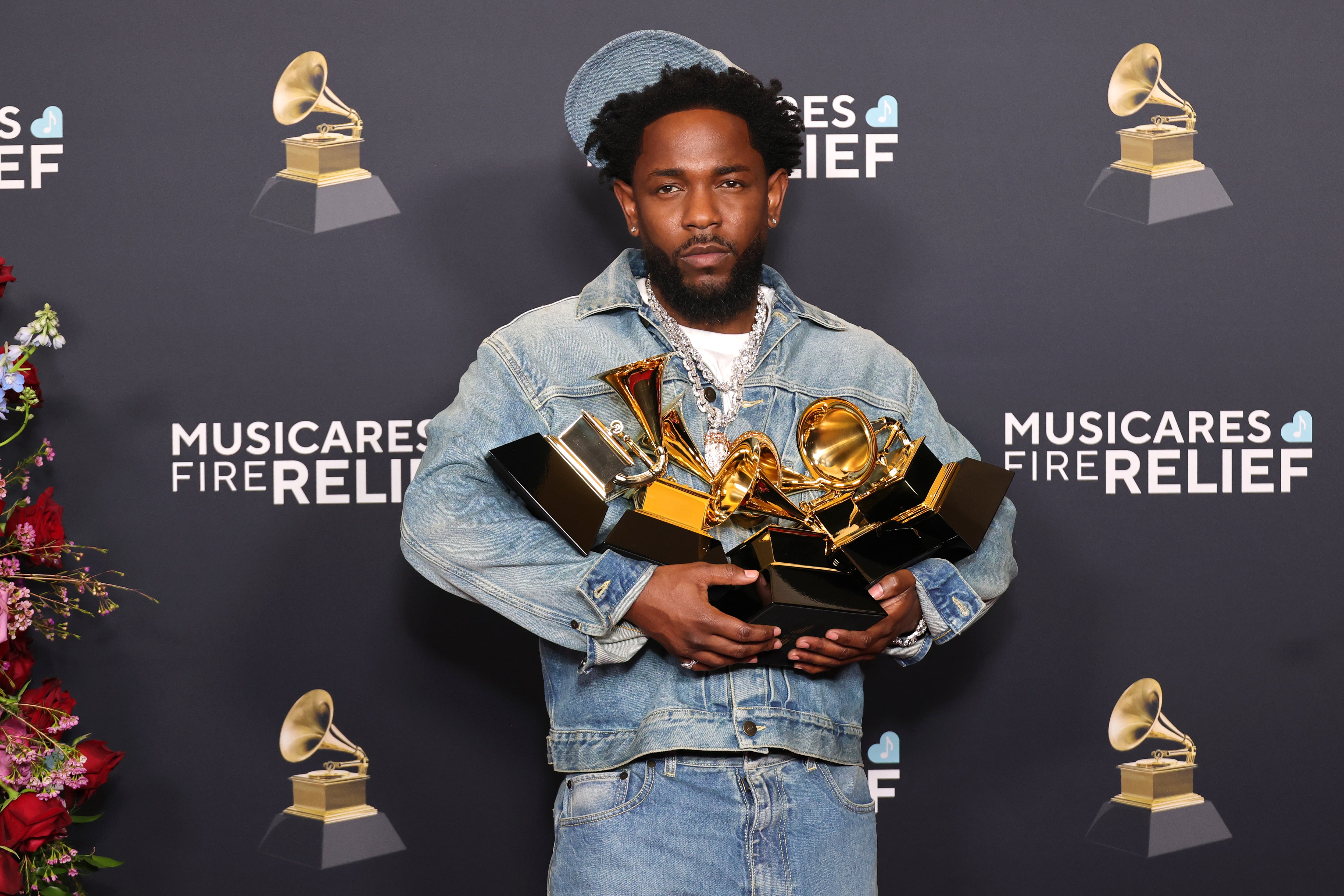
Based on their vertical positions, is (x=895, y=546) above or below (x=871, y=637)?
above

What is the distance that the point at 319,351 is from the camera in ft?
7.16

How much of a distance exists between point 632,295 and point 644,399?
257 millimetres

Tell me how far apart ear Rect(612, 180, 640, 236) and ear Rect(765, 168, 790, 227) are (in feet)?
0.68

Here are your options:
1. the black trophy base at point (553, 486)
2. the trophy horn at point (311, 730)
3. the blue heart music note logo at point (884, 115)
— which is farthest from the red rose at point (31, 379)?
the blue heart music note logo at point (884, 115)

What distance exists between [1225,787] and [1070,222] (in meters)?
1.13

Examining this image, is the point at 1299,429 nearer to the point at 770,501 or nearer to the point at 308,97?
the point at 770,501

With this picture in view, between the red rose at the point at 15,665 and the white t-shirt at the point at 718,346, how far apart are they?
120cm

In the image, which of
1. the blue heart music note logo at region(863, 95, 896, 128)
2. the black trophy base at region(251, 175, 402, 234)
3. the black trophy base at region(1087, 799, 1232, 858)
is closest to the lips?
the blue heart music note logo at region(863, 95, 896, 128)

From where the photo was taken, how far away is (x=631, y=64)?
1876 mm

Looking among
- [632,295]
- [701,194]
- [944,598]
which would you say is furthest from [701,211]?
[944,598]

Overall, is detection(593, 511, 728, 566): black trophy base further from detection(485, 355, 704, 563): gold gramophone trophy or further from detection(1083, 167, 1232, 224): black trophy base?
detection(1083, 167, 1232, 224): black trophy base

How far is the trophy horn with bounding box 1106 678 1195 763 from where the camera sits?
226 centimetres

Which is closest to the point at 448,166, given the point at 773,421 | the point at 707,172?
the point at 707,172

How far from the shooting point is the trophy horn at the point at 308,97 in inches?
85.6
